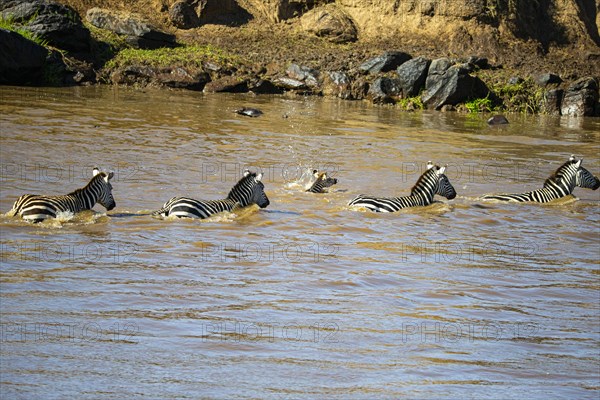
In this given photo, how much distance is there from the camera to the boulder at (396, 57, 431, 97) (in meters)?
26.1

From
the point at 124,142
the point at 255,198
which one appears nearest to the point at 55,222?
the point at 255,198

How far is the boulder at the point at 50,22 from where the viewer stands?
26.1 m

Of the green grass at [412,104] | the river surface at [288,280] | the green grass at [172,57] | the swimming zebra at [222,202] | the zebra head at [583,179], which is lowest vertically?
the river surface at [288,280]

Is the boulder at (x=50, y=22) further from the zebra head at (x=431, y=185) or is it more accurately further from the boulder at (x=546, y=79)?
the zebra head at (x=431, y=185)

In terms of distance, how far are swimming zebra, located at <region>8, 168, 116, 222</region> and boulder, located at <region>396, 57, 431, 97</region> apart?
16.4m

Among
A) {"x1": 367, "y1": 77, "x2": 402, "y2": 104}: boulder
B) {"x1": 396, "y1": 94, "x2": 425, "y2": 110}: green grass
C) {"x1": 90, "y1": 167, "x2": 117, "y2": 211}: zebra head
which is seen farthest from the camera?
{"x1": 367, "y1": 77, "x2": 402, "y2": 104}: boulder

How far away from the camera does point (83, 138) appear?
16.7 m

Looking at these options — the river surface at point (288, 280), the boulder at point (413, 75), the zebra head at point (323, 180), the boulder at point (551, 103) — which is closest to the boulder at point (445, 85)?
the boulder at point (413, 75)

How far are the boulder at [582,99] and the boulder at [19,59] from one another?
14.9 meters

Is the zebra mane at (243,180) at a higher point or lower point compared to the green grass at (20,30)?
lower

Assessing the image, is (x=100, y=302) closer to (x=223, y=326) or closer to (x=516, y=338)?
(x=223, y=326)

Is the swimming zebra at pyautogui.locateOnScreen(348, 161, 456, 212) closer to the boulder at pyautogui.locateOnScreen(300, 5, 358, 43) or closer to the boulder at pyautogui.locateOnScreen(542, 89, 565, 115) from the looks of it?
the boulder at pyautogui.locateOnScreen(542, 89, 565, 115)

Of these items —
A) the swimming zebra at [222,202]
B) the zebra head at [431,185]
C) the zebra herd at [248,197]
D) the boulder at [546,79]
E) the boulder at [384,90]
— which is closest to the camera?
the zebra herd at [248,197]

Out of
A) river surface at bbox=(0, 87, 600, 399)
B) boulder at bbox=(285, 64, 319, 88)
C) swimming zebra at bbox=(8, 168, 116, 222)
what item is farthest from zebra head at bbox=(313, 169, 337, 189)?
boulder at bbox=(285, 64, 319, 88)
